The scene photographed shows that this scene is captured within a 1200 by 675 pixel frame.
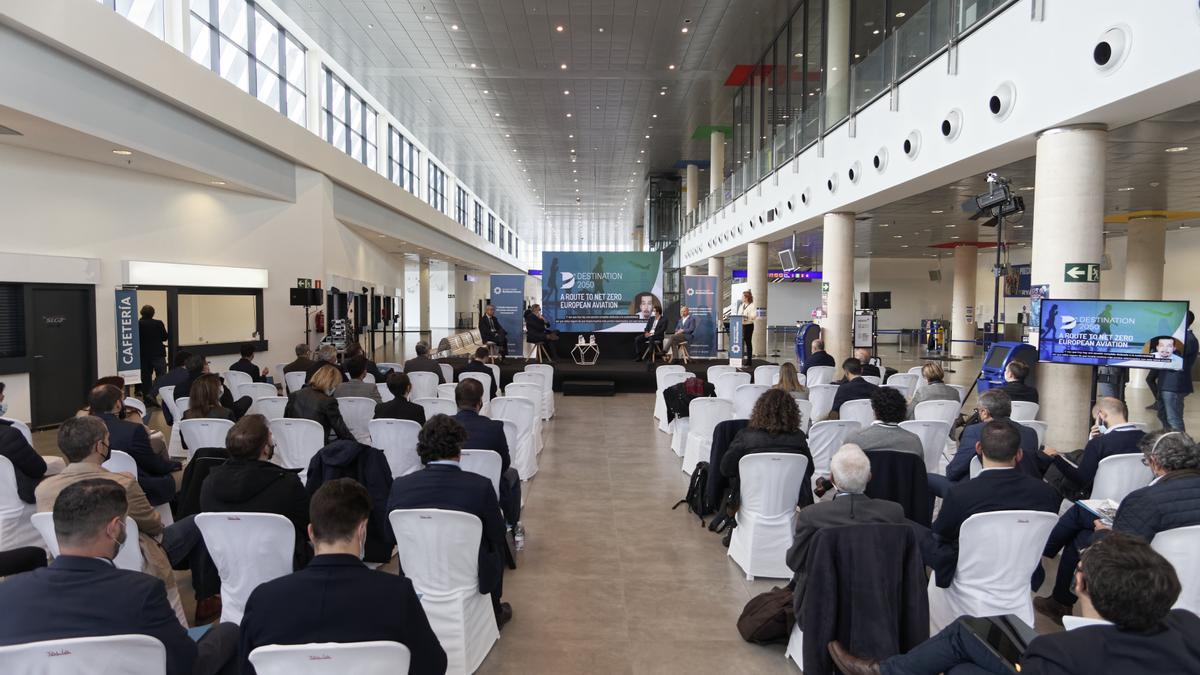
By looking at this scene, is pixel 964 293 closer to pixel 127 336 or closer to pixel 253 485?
pixel 127 336

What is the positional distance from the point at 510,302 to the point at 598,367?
332 cm

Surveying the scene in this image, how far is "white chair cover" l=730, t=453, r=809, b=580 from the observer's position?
443cm

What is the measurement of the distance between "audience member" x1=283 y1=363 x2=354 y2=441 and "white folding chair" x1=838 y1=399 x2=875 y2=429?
452cm

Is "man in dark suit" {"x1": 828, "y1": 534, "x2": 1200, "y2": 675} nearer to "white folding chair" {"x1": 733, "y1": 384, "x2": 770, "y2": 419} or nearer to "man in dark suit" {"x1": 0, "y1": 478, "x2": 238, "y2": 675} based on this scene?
"man in dark suit" {"x1": 0, "y1": 478, "x2": 238, "y2": 675}

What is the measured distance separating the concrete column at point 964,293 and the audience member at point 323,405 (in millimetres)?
21949

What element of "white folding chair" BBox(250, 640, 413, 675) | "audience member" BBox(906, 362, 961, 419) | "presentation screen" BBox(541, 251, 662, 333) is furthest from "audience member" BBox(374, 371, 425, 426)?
"presentation screen" BBox(541, 251, 662, 333)

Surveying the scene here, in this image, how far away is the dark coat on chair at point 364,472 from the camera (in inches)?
161

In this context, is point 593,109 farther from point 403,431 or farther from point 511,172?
point 403,431

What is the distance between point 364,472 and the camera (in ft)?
13.7

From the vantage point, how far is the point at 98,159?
10.3m

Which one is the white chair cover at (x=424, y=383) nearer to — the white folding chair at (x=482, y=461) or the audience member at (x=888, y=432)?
the white folding chair at (x=482, y=461)

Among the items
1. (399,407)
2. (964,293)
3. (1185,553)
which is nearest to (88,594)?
(399,407)

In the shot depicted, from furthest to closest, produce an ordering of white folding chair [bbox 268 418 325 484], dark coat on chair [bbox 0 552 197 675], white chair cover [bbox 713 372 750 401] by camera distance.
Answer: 1. white chair cover [bbox 713 372 750 401]
2. white folding chair [bbox 268 418 325 484]
3. dark coat on chair [bbox 0 552 197 675]

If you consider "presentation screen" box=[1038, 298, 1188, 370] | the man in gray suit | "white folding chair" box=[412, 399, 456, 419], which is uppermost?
"presentation screen" box=[1038, 298, 1188, 370]
